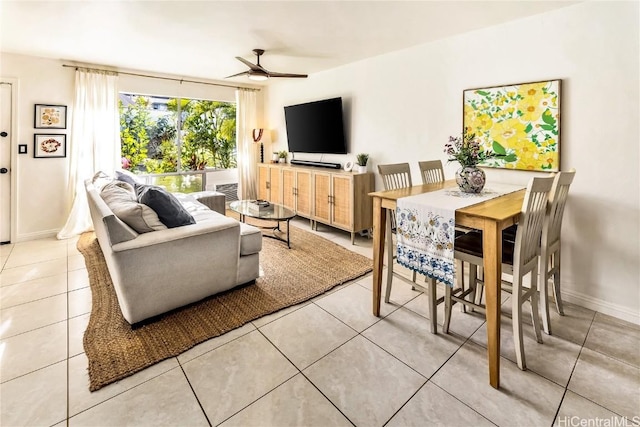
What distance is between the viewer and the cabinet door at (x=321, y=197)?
13.9 ft

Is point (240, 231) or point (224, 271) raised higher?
point (240, 231)

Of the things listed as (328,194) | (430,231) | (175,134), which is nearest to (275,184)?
(328,194)

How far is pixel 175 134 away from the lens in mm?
5359

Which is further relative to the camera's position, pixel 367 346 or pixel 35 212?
pixel 35 212

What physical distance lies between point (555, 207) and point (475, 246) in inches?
21.0

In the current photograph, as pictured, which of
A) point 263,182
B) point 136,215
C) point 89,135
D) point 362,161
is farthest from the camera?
point 263,182

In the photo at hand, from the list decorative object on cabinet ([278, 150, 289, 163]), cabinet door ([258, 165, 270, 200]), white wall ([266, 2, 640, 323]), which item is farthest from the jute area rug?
decorative object on cabinet ([278, 150, 289, 163])

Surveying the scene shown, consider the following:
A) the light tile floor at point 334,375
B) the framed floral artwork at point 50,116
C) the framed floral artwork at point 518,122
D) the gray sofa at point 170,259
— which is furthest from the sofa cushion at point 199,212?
the framed floral artwork at point 518,122

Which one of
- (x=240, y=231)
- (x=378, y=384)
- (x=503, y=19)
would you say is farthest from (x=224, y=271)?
(x=503, y=19)

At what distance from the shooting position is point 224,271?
254cm

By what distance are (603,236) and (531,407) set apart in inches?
63.2

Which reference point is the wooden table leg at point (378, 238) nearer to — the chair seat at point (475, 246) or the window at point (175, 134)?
the chair seat at point (475, 246)

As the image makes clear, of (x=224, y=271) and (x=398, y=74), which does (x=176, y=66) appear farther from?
(x=224, y=271)

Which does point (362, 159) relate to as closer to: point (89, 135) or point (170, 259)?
point (170, 259)
